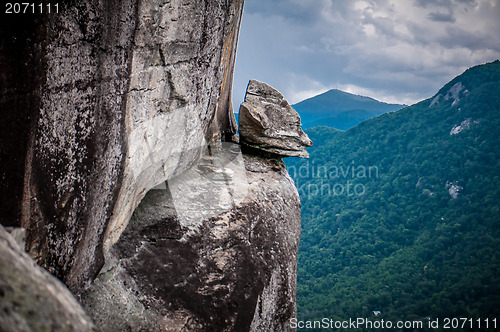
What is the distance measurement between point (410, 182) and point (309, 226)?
67.8ft

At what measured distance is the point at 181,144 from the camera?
18.8ft

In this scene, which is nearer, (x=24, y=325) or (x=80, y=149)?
(x=24, y=325)

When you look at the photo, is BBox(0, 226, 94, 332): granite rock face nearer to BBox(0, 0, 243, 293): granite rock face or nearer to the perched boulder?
BBox(0, 0, 243, 293): granite rock face

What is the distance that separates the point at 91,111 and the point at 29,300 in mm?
2260

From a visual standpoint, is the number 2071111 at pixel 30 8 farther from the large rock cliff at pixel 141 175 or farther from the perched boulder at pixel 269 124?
the perched boulder at pixel 269 124

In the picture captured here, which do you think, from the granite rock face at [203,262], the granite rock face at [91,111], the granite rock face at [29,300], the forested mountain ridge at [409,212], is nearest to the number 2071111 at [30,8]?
the granite rock face at [91,111]

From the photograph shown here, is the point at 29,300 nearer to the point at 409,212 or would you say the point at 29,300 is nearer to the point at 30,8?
A: the point at 30,8

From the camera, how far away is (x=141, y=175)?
16.0 feet

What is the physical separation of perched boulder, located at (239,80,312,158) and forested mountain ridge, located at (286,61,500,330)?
106 ft

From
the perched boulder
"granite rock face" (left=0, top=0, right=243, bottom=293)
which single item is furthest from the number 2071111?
the perched boulder

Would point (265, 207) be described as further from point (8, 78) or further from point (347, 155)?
point (347, 155)

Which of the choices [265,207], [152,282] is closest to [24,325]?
[152,282]

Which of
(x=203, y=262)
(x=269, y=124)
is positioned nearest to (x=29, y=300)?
(x=203, y=262)

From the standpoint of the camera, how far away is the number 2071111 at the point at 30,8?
8.05 ft
